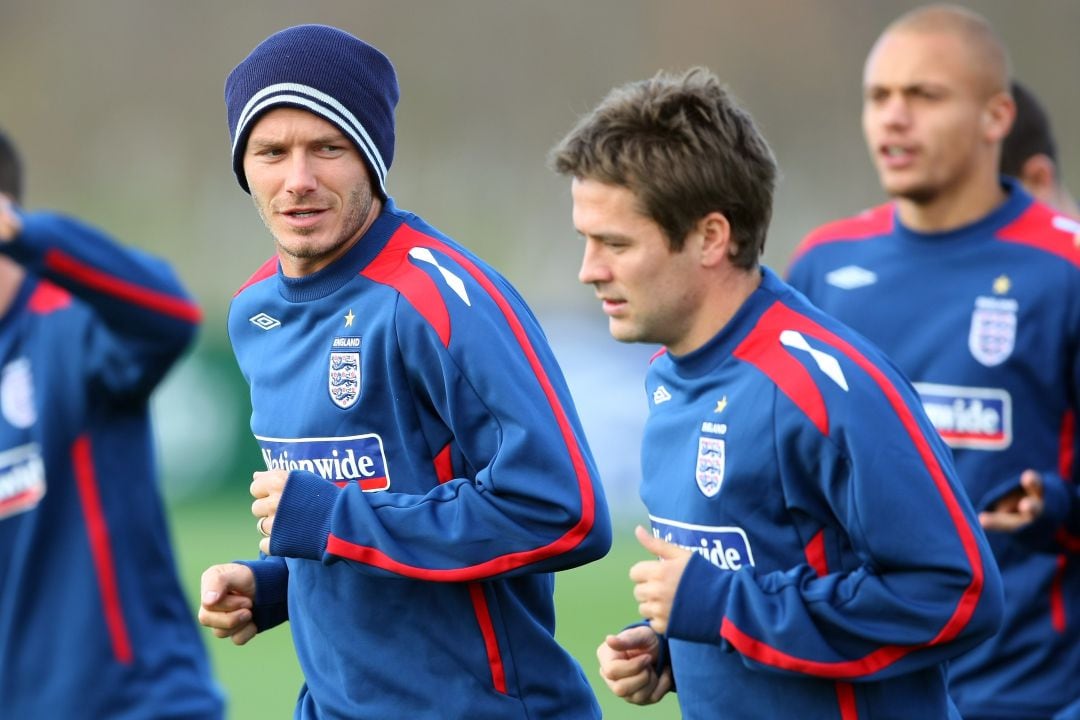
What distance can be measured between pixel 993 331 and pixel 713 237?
1.52 metres

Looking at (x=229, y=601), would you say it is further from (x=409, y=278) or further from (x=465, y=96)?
(x=465, y=96)

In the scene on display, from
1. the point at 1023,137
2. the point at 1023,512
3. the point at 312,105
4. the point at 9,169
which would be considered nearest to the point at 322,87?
the point at 312,105

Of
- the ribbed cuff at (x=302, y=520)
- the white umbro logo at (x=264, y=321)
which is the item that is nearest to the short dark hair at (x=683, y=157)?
the white umbro logo at (x=264, y=321)

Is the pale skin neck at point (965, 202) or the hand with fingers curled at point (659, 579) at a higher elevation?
the pale skin neck at point (965, 202)

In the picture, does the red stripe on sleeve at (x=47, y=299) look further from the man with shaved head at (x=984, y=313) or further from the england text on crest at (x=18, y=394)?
the man with shaved head at (x=984, y=313)

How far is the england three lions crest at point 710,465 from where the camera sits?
305cm

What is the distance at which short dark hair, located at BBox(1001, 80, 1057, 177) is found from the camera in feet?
17.3

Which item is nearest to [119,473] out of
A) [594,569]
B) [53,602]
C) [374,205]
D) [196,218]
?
[53,602]

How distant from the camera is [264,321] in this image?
3436 mm

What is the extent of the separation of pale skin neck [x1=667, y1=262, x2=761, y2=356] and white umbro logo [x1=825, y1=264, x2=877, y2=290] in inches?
62.6

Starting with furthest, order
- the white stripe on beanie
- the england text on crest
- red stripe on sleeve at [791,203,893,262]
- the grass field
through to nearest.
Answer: the grass field
red stripe on sleeve at [791,203,893,262]
the england text on crest
the white stripe on beanie

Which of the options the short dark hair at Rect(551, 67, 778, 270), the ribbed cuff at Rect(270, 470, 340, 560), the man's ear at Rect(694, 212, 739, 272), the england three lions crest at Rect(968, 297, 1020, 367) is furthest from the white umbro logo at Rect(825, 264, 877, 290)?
the ribbed cuff at Rect(270, 470, 340, 560)

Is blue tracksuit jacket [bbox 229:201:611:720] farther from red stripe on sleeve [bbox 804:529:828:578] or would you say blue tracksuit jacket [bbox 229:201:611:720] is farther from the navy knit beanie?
red stripe on sleeve [bbox 804:529:828:578]

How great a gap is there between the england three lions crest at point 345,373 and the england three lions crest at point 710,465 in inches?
25.7
